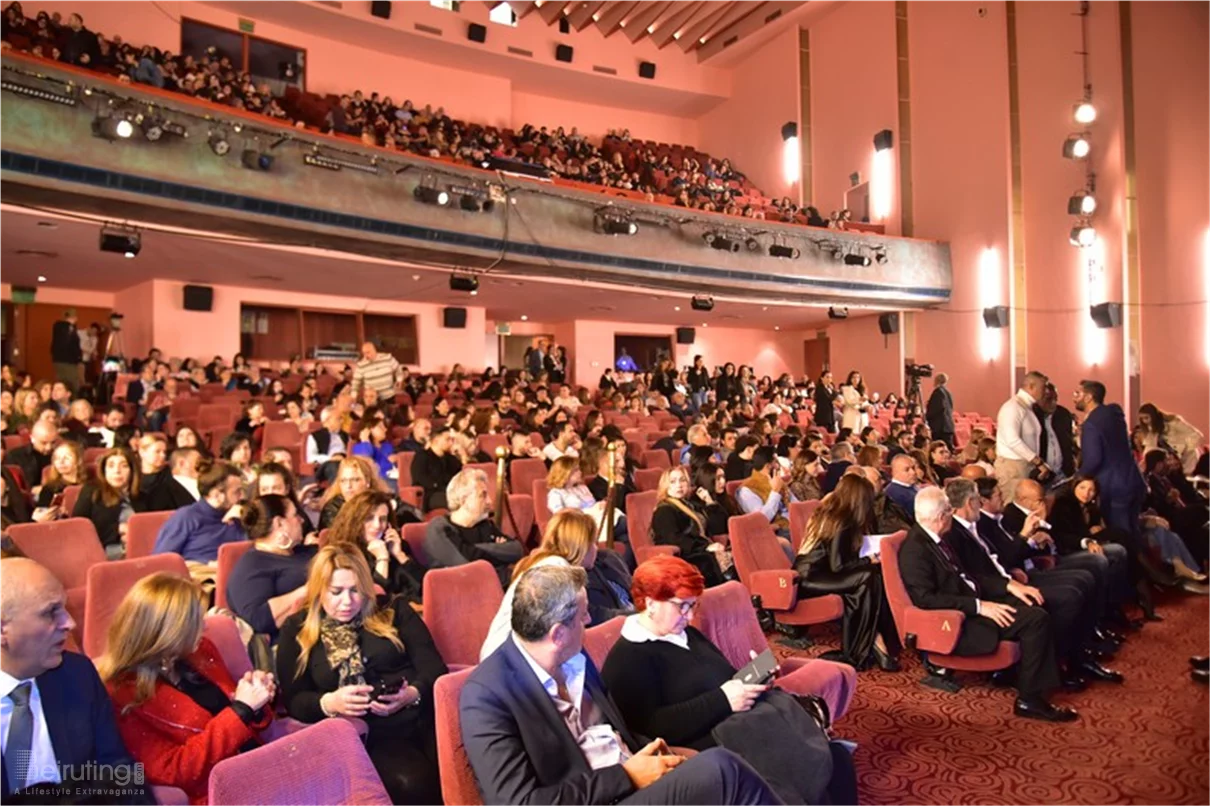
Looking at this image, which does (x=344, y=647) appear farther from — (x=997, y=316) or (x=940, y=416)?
(x=997, y=316)

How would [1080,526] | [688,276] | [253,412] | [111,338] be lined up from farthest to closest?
[688,276] → [111,338] → [253,412] → [1080,526]

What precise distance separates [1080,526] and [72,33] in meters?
11.0

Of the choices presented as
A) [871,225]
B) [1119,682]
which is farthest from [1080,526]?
[871,225]

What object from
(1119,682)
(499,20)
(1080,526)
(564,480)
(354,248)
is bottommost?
(1119,682)

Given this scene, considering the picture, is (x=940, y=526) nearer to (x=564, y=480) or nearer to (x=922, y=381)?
(x=564, y=480)

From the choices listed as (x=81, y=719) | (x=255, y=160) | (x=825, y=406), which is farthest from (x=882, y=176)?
(x=81, y=719)

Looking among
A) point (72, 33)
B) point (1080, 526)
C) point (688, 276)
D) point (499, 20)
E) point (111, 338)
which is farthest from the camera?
point (499, 20)

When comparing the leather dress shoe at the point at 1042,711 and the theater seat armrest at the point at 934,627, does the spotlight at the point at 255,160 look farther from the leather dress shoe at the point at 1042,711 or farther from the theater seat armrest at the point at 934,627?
the leather dress shoe at the point at 1042,711

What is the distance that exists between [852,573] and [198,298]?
36.5 ft

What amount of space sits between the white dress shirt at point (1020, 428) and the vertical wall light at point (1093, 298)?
8.24 metres

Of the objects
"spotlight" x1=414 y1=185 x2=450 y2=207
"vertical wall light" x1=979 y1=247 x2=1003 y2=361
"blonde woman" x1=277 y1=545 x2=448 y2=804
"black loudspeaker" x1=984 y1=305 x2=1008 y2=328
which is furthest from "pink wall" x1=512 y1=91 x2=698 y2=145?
"blonde woman" x1=277 y1=545 x2=448 y2=804

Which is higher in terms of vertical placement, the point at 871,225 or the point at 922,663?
the point at 871,225

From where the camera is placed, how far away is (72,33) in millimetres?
8992

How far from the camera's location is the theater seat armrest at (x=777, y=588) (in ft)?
12.9
